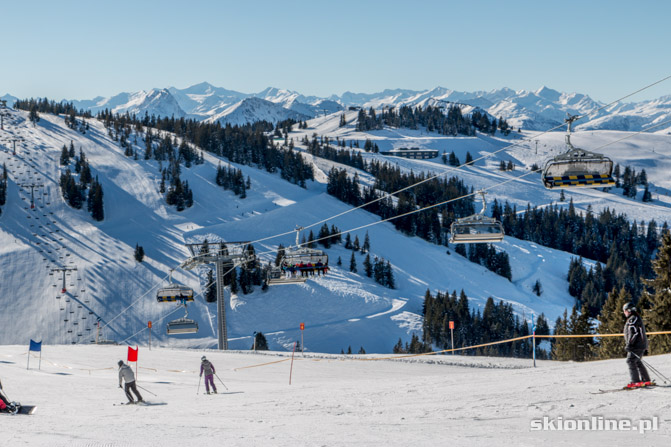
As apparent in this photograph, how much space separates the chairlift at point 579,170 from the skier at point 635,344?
3910 mm

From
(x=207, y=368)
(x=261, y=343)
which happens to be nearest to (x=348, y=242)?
(x=261, y=343)

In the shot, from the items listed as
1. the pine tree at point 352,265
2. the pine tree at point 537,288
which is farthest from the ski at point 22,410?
the pine tree at point 537,288

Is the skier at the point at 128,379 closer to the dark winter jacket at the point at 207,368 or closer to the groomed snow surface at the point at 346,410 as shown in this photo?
the groomed snow surface at the point at 346,410

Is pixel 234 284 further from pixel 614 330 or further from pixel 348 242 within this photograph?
pixel 614 330

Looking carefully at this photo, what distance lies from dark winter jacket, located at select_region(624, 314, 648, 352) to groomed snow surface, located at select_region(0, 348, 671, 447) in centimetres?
86

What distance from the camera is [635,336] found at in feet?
42.2

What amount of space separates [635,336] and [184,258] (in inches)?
3336

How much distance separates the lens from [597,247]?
15200cm

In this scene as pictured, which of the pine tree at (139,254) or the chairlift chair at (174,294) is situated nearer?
the chairlift chair at (174,294)

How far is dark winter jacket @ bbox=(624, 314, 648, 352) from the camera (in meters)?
12.9

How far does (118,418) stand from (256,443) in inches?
208

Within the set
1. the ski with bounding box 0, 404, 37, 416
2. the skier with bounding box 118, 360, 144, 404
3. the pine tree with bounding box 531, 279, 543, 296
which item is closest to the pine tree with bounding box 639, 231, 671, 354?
the skier with bounding box 118, 360, 144, 404

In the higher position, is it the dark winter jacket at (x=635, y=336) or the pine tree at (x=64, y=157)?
→ the dark winter jacket at (x=635, y=336)

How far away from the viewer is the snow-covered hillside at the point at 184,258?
7400cm
